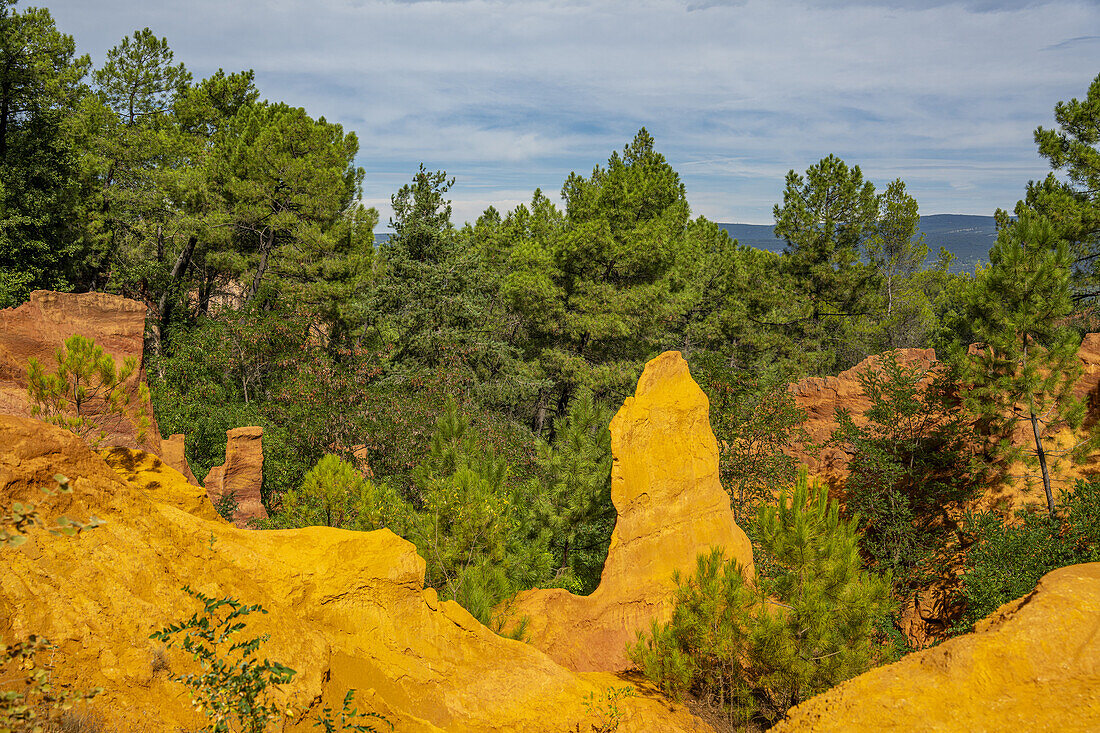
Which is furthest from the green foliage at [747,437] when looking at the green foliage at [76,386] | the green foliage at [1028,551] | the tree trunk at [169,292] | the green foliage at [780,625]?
the tree trunk at [169,292]

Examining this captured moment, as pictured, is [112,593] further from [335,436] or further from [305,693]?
[335,436]

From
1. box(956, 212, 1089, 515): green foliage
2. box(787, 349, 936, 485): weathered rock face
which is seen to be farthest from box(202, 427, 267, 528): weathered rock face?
box(956, 212, 1089, 515): green foliage

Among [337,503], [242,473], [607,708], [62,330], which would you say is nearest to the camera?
[607,708]

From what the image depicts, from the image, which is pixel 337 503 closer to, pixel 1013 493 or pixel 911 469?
pixel 911 469

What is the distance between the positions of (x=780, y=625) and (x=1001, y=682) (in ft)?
9.00

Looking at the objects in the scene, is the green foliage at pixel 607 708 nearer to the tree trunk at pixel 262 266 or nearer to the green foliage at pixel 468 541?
the green foliage at pixel 468 541

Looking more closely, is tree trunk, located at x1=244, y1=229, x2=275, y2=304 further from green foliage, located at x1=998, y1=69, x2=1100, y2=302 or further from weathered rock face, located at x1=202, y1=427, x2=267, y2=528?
green foliage, located at x1=998, y1=69, x2=1100, y2=302

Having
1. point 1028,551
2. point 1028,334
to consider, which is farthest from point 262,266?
point 1028,551

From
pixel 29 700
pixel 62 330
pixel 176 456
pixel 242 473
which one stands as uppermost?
pixel 62 330

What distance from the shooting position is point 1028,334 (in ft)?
42.7

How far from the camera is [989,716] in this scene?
4824mm

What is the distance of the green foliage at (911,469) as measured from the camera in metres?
14.8

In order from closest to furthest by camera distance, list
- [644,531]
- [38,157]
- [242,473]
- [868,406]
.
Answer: [644,531] → [242,473] → [868,406] → [38,157]

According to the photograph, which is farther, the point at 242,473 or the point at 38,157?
the point at 38,157
